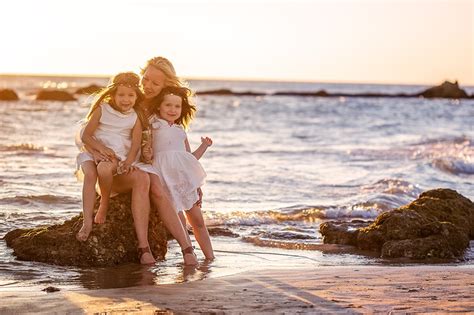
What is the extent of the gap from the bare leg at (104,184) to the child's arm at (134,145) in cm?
10

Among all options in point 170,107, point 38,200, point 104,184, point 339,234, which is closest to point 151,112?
point 170,107

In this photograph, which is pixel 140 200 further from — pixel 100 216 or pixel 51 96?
pixel 51 96

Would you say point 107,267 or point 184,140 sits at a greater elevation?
point 184,140

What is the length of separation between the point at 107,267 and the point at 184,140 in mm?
1509

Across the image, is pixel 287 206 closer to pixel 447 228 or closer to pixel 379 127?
pixel 447 228

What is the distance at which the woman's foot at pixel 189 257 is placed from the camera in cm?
773

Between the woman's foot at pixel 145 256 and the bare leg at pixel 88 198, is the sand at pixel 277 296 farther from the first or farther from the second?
the bare leg at pixel 88 198

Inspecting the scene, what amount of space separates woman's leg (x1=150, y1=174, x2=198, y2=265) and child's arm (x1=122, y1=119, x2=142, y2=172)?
26 centimetres

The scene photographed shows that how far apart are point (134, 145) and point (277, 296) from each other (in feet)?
8.42

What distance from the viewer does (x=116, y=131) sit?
7.91 meters

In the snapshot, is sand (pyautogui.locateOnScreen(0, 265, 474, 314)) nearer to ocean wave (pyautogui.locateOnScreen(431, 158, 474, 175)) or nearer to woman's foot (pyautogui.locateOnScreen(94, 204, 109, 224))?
woman's foot (pyautogui.locateOnScreen(94, 204, 109, 224))

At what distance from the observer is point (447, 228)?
28.9 feet

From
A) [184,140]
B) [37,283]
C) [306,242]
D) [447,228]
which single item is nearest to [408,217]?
[447,228]

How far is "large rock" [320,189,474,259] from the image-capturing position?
853 cm
